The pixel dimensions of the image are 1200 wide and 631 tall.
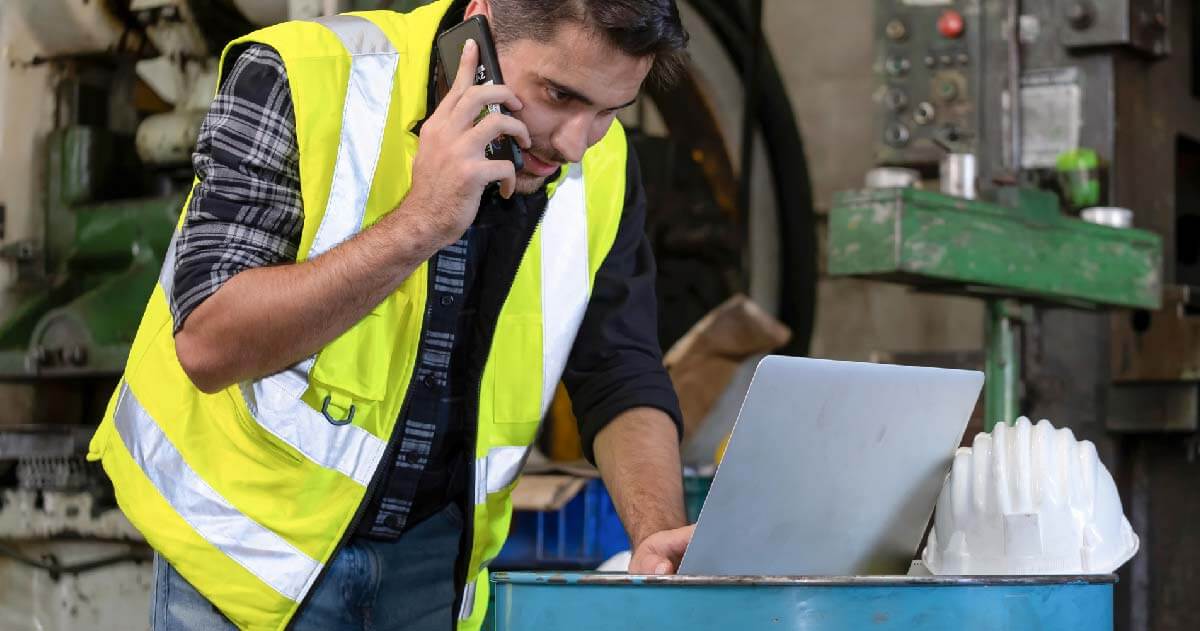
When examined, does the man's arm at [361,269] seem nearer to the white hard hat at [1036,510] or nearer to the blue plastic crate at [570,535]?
the white hard hat at [1036,510]

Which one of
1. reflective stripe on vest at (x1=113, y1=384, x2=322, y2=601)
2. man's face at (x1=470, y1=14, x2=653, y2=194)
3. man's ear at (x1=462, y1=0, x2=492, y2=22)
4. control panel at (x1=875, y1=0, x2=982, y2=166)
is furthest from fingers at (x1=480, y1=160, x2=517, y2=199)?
control panel at (x1=875, y1=0, x2=982, y2=166)

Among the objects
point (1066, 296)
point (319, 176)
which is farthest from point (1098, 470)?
point (1066, 296)

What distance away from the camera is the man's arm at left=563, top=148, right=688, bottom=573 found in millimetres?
1617

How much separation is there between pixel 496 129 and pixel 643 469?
47 cm

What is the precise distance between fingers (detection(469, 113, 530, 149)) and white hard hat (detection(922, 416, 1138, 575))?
0.47 meters

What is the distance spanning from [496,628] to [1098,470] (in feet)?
1.66

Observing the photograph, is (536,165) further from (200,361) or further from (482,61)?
(200,361)

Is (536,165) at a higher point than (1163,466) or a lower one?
higher

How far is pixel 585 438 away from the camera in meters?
1.72

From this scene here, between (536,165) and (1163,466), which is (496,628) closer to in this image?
(536,165)

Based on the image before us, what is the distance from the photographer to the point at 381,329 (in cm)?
148

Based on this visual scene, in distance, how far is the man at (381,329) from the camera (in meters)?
1.33

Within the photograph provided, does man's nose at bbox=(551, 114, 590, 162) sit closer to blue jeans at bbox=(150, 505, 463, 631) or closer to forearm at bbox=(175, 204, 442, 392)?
forearm at bbox=(175, 204, 442, 392)

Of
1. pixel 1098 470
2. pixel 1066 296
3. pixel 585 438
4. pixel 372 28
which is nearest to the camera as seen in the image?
pixel 1098 470
